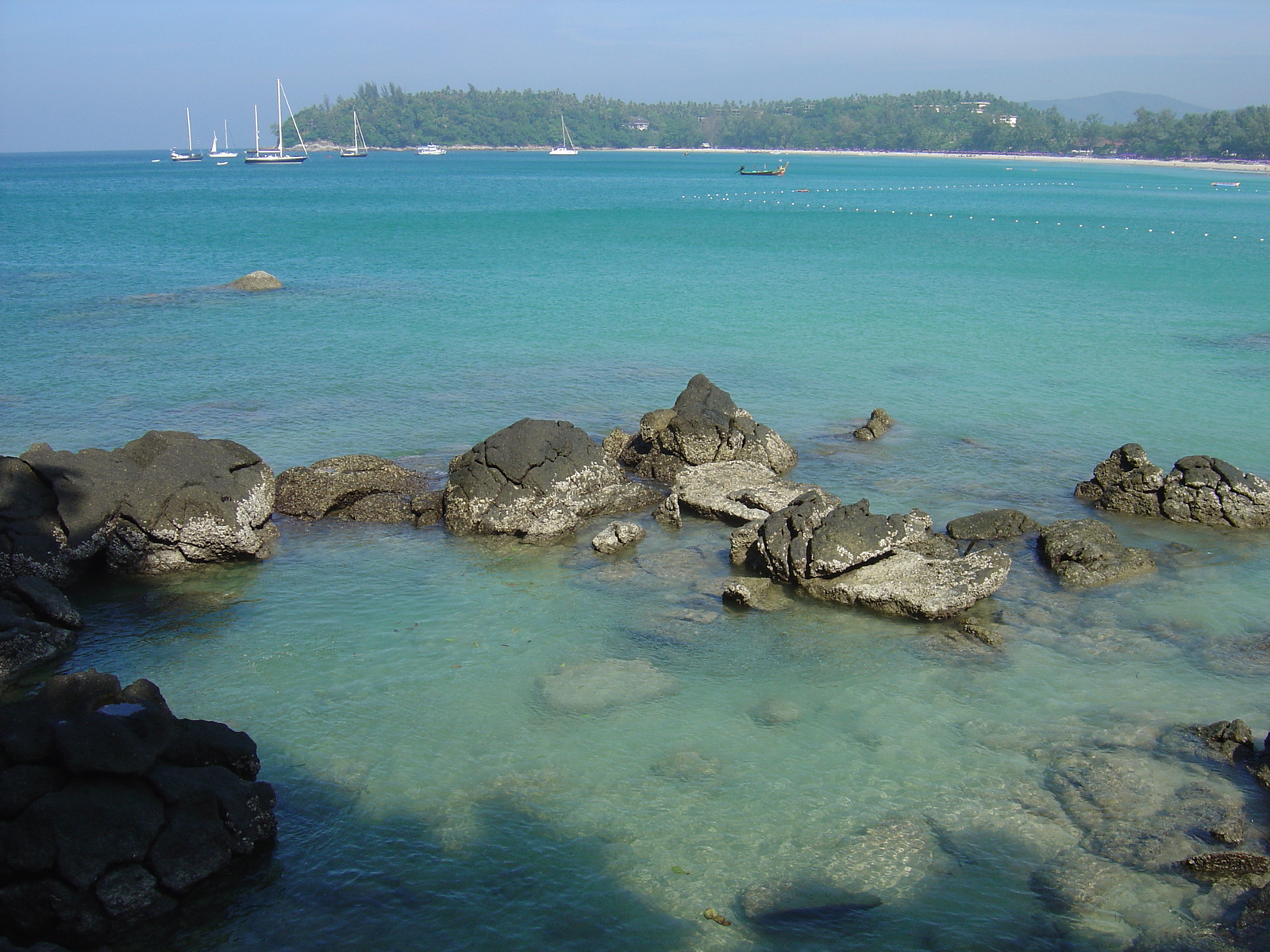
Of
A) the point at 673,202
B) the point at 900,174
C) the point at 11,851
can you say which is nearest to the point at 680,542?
the point at 11,851

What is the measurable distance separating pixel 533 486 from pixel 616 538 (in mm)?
1588

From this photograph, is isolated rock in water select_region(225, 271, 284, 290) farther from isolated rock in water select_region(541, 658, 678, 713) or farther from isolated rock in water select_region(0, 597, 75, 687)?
isolated rock in water select_region(541, 658, 678, 713)

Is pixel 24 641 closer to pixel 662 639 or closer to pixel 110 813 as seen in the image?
pixel 110 813

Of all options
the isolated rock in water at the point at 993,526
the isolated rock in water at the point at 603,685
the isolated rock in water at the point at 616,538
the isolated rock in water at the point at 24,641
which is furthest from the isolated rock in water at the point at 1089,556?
the isolated rock in water at the point at 24,641

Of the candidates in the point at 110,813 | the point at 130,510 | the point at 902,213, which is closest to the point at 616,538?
the point at 130,510

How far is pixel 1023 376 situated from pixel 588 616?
50.9 feet

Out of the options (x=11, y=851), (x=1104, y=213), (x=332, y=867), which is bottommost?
(x=332, y=867)

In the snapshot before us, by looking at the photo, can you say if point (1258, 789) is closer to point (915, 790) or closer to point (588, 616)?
point (915, 790)

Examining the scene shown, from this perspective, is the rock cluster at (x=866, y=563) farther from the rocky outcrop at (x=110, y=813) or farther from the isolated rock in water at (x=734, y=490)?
the rocky outcrop at (x=110, y=813)

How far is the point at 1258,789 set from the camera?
26.8 ft

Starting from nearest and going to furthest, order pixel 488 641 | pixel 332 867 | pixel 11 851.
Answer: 1. pixel 11 851
2. pixel 332 867
3. pixel 488 641

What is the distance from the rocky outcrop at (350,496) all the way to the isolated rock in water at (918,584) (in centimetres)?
589

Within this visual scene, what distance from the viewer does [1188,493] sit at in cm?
1415

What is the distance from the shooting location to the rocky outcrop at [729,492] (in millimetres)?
13992
